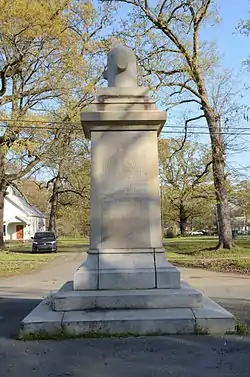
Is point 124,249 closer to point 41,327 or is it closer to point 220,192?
point 41,327

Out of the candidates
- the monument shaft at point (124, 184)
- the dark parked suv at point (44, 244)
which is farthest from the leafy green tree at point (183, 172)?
the monument shaft at point (124, 184)

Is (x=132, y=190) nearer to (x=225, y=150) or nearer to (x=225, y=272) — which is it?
(x=225, y=272)

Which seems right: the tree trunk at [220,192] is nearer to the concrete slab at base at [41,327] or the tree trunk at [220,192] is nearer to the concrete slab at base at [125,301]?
the concrete slab at base at [125,301]

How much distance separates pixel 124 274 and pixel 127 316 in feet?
3.34

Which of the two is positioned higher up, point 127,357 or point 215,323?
point 215,323

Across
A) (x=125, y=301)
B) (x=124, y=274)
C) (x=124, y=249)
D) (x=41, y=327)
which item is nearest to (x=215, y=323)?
(x=125, y=301)

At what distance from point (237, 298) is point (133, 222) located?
4137 mm

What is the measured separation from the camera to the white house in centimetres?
6719

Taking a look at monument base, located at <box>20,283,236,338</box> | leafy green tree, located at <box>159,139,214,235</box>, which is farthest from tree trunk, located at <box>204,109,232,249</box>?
monument base, located at <box>20,283,236,338</box>

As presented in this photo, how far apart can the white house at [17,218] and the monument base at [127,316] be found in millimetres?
61036

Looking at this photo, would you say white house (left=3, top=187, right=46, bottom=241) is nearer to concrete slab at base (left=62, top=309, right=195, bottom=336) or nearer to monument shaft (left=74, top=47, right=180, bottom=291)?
monument shaft (left=74, top=47, right=180, bottom=291)

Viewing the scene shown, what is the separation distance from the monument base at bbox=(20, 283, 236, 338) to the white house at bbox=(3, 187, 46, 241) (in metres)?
61.0

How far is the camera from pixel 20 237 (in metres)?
70.4

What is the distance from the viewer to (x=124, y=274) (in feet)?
24.5
